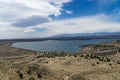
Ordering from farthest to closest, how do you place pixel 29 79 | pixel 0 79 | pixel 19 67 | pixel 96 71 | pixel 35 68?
pixel 96 71 → pixel 35 68 → pixel 19 67 → pixel 29 79 → pixel 0 79

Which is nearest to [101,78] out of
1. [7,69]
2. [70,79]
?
[70,79]

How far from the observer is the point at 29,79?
21.0 m

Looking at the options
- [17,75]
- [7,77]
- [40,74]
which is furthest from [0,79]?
[40,74]

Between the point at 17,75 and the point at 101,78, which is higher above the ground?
the point at 17,75

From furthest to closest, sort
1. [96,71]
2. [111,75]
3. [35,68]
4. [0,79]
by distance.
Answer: [96,71], [111,75], [35,68], [0,79]

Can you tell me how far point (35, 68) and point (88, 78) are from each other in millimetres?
6326

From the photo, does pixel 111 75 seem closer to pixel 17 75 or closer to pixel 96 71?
pixel 96 71

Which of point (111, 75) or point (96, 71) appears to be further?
point (96, 71)

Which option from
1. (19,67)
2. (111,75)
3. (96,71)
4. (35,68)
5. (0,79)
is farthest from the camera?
(96,71)

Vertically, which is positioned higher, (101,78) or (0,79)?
(0,79)

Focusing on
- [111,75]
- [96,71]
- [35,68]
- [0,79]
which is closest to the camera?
[0,79]

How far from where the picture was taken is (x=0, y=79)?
1925 cm

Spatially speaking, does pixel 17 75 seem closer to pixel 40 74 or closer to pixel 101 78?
pixel 40 74

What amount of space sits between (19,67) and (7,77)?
3143 millimetres
